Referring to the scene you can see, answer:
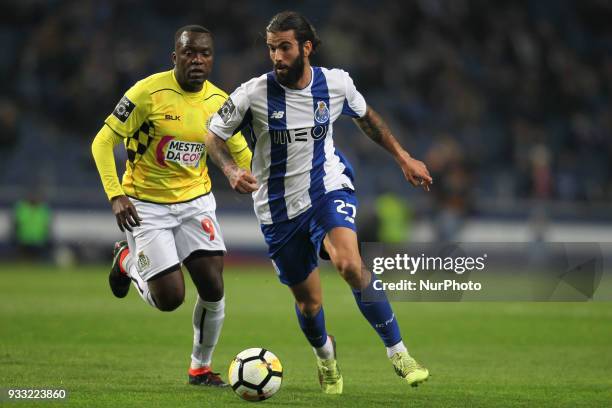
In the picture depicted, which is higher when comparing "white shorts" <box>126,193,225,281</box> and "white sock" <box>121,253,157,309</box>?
"white shorts" <box>126,193,225,281</box>

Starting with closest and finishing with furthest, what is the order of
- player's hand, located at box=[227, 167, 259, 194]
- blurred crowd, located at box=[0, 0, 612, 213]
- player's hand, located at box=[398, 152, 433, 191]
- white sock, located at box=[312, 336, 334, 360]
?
player's hand, located at box=[227, 167, 259, 194] < player's hand, located at box=[398, 152, 433, 191] < white sock, located at box=[312, 336, 334, 360] < blurred crowd, located at box=[0, 0, 612, 213]

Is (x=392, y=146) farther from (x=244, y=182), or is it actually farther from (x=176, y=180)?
(x=176, y=180)

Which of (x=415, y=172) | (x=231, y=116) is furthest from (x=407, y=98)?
(x=231, y=116)

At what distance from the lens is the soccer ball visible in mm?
6770

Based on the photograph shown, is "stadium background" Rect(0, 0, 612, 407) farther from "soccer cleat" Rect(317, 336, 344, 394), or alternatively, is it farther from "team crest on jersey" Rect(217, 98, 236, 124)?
"team crest on jersey" Rect(217, 98, 236, 124)

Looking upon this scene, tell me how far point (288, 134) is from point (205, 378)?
189 cm

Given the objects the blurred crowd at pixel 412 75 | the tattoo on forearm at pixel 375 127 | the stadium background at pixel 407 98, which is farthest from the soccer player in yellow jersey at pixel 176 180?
the blurred crowd at pixel 412 75

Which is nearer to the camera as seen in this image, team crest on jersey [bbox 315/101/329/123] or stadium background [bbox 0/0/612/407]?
team crest on jersey [bbox 315/101/329/123]

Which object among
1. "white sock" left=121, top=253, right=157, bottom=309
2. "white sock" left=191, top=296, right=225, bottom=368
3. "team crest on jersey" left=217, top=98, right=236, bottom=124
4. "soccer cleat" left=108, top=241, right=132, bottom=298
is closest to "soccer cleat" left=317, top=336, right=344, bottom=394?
"white sock" left=191, top=296, right=225, bottom=368

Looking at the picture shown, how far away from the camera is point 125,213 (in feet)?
24.0

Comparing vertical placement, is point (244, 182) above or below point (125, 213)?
above

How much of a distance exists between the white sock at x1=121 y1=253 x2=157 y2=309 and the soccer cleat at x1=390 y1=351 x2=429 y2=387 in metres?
1.90

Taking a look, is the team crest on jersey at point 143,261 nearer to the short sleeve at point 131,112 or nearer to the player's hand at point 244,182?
the short sleeve at point 131,112

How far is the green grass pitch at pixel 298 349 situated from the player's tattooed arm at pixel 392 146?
1.47m
